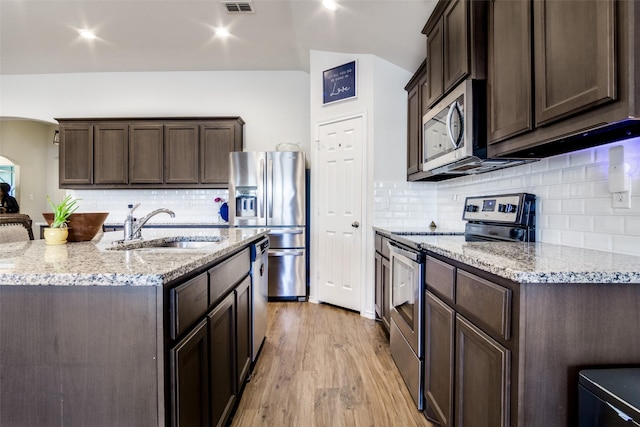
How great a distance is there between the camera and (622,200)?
1.32m

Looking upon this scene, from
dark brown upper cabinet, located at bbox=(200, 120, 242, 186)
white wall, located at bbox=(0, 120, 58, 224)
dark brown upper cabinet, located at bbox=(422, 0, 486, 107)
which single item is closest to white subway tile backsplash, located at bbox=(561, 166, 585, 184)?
dark brown upper cabinet, located at bbox=(422, 0, 486, 107)

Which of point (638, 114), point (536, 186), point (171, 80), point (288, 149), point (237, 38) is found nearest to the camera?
point (638, 114)

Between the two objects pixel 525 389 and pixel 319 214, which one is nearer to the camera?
pixel 525 389

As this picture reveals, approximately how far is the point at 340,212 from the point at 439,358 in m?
2.26

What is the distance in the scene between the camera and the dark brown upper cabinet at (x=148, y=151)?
4.44 metres

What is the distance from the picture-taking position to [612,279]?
93 centimetres

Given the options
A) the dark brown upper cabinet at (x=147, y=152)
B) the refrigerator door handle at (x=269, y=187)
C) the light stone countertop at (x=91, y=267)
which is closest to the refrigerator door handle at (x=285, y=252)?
the refrigerator door handle at (x=269, y=187)

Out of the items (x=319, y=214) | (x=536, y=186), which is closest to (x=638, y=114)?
(x=536, y=186)

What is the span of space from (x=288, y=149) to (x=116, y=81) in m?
2.88

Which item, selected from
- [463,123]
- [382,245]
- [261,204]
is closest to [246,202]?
[261,204]

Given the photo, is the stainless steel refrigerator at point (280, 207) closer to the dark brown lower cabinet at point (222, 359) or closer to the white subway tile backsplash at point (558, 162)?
the dark brown lower cabinet at point (222, 359)

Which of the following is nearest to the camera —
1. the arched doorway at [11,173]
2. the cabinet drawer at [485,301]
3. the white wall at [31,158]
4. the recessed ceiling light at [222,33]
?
the cabinet drawer at [485,301]

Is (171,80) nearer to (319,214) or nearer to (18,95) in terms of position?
(18,95)

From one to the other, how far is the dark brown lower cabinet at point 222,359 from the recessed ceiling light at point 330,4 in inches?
101
